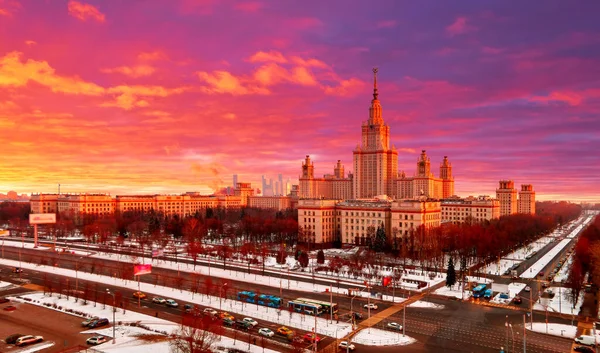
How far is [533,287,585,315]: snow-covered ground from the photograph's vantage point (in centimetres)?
4569

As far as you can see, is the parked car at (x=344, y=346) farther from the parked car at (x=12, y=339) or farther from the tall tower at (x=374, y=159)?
the tall tower at (x=374, y=159)

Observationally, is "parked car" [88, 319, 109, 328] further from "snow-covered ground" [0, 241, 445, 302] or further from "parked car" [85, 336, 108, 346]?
"snow-covered ground" [0, 241, 445, 302]

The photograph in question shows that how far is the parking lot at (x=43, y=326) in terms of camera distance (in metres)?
35.4

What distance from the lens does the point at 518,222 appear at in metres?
115

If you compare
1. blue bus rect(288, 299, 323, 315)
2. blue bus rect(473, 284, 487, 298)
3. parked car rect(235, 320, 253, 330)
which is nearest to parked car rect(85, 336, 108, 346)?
parked car rect(235, 320, 253, 330)

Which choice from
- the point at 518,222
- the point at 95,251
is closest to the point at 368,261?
the point at 95,251

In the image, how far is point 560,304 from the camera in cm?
4756

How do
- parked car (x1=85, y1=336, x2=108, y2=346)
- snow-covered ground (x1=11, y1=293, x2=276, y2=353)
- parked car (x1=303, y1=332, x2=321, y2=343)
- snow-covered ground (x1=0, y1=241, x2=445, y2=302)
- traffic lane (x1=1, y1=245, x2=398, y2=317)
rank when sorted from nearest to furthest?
snow-covered ground (x1=11, y1=293, x2=276, y2=353) < parked car (x1=303, y1=332, x2=321, y2=343) < parked car (x1=85, y1=336, x2=108, y2=346) < traffic lane (x1=1, y1=245, x2=398, y2=317) < snow-covered ground (x1=0, y1=241, x2=445, y2=302)

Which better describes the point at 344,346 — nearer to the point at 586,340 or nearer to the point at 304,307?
the point at 304,307

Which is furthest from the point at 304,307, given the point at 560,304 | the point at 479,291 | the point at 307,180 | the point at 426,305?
the point at 307,180

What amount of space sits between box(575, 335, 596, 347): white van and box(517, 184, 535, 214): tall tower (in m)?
148

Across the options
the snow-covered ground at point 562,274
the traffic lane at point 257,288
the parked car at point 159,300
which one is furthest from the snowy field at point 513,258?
the parked car at point 159,300

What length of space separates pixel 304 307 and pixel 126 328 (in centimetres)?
1641

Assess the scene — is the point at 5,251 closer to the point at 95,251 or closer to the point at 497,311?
the point at 95,251
